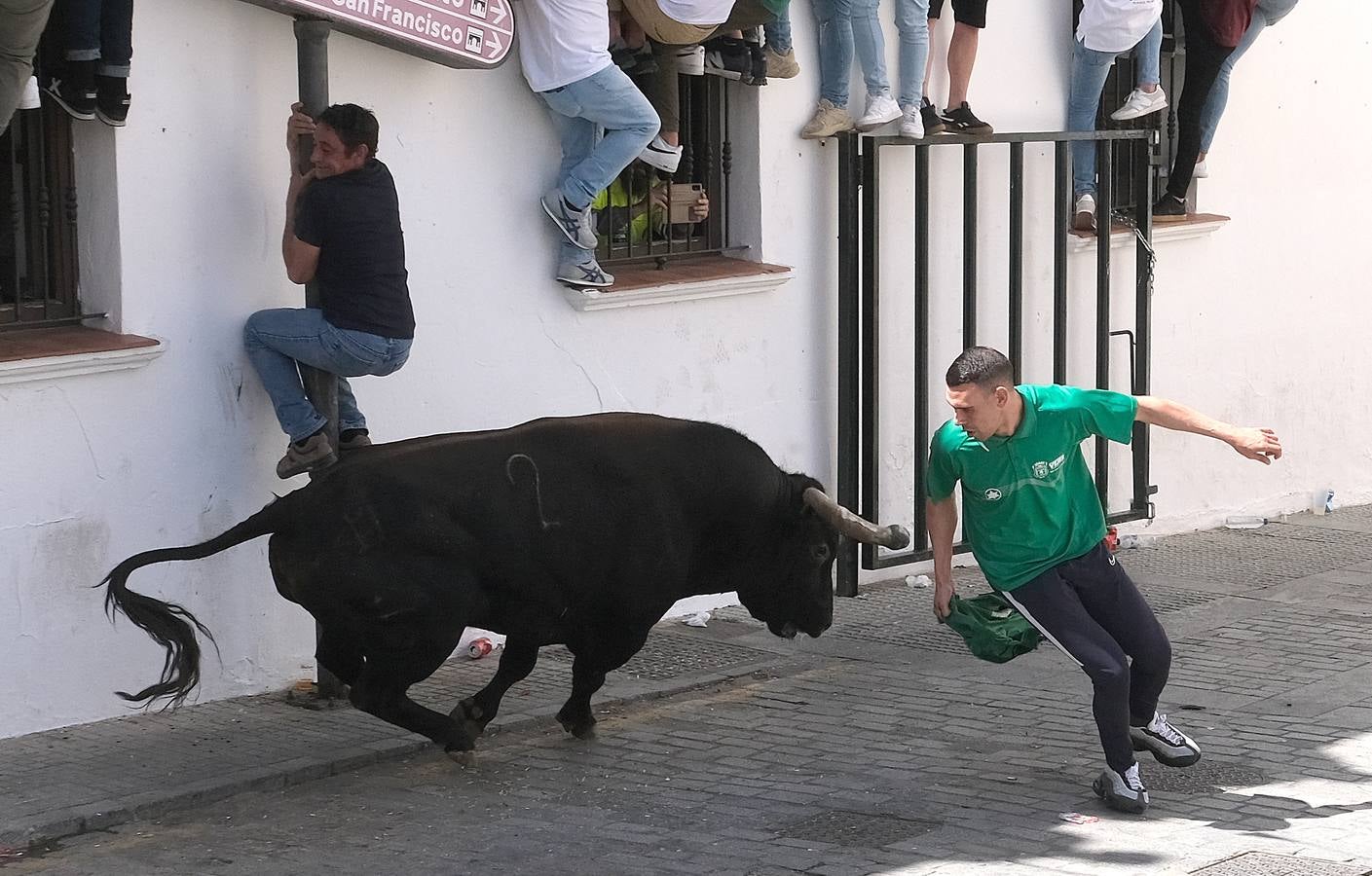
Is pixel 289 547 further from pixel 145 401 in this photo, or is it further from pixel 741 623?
pixel 741 623

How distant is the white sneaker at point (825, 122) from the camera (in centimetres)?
976

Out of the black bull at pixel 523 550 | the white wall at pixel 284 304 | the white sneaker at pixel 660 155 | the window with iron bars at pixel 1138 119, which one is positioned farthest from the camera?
the window with iron bars at pixel 1138 119

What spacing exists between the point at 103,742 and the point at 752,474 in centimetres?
250

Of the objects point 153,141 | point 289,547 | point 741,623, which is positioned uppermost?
point 153,141

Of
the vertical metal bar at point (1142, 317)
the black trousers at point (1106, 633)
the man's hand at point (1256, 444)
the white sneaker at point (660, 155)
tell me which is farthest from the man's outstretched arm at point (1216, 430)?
the vertical metal bar at point (1142, 317)

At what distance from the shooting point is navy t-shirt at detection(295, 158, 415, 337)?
720 centimetres

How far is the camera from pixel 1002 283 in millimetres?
10836

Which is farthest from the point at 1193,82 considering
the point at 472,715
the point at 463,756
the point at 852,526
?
the point at 463,756

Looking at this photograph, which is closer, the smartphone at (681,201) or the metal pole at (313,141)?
the metal pole at (313,141)

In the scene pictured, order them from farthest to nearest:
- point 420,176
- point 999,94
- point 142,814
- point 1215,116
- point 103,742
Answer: point 1215,116
point 999,94
point 420,176
point 103,742
point 142,814

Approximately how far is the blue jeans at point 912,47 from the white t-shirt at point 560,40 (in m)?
2.07

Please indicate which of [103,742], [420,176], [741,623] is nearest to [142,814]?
[103,742]

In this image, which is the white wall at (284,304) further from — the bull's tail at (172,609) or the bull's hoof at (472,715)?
the bull's hoof at (472,715)

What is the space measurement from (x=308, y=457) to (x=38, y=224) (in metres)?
1.31
